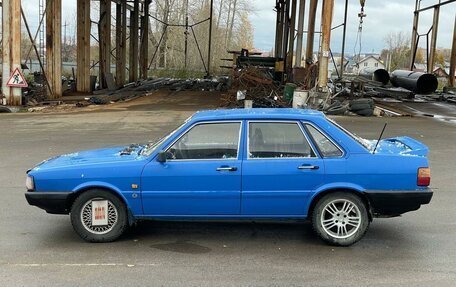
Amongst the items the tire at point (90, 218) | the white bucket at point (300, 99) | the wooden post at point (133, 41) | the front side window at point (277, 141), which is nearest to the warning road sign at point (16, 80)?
the white bucket at point (300, 99)

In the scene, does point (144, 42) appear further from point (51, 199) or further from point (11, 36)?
point (51, 199)

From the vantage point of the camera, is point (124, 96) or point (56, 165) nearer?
point (56, 165)

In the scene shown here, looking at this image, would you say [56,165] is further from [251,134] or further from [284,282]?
[284,282]

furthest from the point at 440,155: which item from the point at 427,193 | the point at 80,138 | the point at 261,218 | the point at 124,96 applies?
the point at 124,96

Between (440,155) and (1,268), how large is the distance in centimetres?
927

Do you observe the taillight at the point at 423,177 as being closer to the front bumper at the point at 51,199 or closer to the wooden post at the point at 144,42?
the front bumper at the point at 51,199

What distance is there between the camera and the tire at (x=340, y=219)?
5.23m

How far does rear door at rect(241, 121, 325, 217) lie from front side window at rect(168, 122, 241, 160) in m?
0.18

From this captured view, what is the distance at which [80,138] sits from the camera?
1286 cm

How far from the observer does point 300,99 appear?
18797mm

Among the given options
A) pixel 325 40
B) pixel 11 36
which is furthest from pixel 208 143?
pixel 11 36

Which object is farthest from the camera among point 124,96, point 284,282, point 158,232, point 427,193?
point 124,96

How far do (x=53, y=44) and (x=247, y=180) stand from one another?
20.0 metres

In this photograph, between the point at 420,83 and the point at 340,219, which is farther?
the point at 420,83
